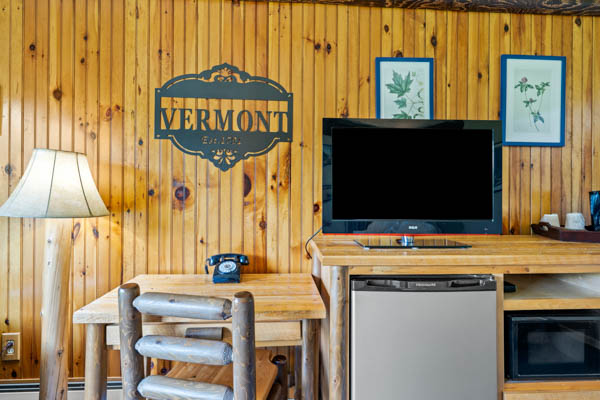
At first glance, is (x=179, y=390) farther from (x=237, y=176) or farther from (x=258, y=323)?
(x=237, y=176)

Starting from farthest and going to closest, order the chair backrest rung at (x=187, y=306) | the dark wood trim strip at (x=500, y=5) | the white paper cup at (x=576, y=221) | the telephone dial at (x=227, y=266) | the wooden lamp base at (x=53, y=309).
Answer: the dark wood trim strip at (x=500, y=5), the white paper cup at (x=576, y=221), the telephone dial at (x=227, y=266), the wooden lamp base at (x=53, y=309), the chair backrest rung at (x=187, y=306)

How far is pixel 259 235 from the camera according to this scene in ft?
6.33

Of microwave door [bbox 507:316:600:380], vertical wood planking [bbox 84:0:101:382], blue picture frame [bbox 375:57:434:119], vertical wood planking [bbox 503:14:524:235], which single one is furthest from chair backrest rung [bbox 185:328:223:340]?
vertical wood planking [bbox 503:14:524:235]

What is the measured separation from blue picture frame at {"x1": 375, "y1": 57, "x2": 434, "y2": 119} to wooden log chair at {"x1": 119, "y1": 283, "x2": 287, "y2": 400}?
151cm

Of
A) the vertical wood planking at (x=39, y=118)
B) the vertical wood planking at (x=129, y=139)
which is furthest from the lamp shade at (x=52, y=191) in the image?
the vertical wood planking at (x=39, y=118)

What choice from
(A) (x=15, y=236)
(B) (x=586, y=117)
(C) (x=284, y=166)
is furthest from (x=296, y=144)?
(B) (x=586, y=117)

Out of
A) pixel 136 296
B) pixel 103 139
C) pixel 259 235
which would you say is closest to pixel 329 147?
pixel 259 235

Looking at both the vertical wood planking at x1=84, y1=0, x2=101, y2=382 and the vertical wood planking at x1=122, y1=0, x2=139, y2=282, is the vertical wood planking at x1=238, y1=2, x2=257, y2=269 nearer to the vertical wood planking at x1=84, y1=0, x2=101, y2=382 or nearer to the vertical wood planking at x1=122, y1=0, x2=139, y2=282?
the vertical wood planking at x1=122, y1=0, x2=139, y2=282

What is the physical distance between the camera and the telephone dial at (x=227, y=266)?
168 cm

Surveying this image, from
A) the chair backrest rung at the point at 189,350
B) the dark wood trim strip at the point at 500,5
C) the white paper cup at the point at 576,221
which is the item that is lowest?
the chair backrest rung at the point at 189,350

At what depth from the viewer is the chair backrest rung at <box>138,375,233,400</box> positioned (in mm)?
904

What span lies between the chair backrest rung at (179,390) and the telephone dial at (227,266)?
73cm

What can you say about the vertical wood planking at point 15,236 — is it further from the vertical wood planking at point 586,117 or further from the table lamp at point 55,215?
the vertical wood planking at point 586,117

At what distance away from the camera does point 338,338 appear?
1322 mm
